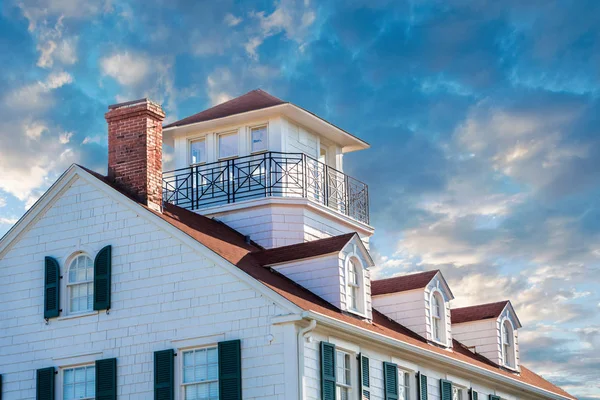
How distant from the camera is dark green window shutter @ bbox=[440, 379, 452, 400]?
34062 mm

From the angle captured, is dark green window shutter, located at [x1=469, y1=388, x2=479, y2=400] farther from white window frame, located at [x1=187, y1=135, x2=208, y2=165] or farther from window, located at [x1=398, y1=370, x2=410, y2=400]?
white window frame, located at [x1=187, y1=135, x2=208, y2=165]

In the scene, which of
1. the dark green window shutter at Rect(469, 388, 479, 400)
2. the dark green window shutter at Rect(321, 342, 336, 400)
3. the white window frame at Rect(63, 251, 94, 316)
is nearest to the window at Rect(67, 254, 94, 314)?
the white window frame at Rect(63, 251, 94, 316)

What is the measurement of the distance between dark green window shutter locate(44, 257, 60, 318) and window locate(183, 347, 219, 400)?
4.01 meters

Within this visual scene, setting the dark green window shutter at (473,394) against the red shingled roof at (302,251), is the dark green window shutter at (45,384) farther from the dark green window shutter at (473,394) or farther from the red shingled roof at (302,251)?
the dark green window shutter at (473,394)

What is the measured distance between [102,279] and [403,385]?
828 centimetres

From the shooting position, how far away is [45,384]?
30656 mm

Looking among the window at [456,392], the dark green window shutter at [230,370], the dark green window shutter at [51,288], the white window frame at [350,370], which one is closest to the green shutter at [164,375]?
the dark green window shutter at [230,370]

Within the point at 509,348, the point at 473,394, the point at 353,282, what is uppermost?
the point at 353,282

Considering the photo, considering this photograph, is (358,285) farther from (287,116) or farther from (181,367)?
(287,116)

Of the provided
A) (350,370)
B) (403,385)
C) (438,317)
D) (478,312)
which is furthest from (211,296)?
(478,312)

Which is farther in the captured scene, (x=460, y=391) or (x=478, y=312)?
(x=478, y=312)

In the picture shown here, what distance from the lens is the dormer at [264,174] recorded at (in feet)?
120

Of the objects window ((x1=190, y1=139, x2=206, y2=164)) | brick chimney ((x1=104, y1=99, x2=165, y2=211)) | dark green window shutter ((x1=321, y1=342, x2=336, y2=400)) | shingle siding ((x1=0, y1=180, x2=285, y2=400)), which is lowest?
dark green window shutter ((x1=321, y1=342, x2=336, y2=400))

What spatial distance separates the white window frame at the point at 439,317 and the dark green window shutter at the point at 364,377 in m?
5.34
